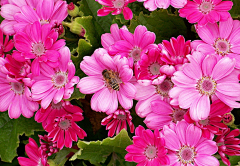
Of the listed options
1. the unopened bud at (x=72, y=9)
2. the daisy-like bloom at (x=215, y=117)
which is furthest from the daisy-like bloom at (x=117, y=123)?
the unopened bud at (x=72, y=9)

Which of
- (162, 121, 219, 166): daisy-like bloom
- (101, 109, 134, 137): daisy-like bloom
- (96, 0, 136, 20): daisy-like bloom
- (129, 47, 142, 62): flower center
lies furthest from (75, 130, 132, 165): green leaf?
(96, 0, 136, 20): daisy-like bloom

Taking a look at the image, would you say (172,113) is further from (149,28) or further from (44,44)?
(44,44)

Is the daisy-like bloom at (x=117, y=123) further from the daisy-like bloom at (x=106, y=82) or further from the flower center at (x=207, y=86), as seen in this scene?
the flower center at (x=207, y=86)

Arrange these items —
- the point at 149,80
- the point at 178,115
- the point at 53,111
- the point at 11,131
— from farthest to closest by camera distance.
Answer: the point at 11,131, the point at 53,111, the point at 178,115, the point at 149,80

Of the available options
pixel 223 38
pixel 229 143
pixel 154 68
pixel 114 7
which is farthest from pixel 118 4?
pixel 229 143

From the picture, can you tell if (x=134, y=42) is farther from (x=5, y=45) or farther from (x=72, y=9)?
(x=5, y=45)

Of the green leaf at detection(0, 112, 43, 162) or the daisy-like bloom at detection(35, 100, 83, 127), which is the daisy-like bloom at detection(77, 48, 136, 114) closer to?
the daisy-like bloom at detection(35, 100, 83, 127)
